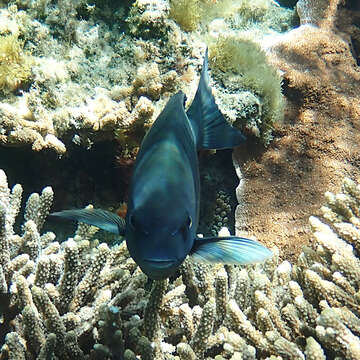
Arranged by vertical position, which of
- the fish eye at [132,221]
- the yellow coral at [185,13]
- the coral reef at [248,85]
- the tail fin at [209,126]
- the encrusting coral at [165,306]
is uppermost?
the yellow coral at [185,13]

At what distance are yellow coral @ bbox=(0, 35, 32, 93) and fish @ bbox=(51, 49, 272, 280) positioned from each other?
219cm

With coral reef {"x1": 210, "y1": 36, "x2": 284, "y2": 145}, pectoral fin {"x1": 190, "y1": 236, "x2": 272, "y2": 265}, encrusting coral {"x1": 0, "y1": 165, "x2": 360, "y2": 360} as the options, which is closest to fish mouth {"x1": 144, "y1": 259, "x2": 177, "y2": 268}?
pectoral fin {"x1": 190, "y1": 236, "x2": 272, "y2": 265}

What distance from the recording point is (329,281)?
9.18 feet

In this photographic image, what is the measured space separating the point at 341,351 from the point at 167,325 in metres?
1.15

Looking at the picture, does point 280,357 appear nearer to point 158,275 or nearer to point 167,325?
point 167,325

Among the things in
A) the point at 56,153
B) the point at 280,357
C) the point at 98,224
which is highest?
the point at 98,224

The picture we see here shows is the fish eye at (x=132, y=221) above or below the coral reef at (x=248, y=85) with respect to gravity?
above

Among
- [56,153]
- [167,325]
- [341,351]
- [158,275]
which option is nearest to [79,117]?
[56,153]

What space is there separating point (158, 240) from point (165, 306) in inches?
56.1

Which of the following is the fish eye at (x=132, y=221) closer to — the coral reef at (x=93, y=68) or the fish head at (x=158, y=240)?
the fish head at (x=158, y=240)

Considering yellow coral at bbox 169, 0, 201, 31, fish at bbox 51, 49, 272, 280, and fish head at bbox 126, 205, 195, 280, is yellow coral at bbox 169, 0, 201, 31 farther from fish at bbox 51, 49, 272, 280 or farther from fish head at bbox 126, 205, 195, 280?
fish head at bbox 126, 205, 195, 280

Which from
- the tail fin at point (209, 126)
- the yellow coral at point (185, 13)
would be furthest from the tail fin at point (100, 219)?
the yellow coral at point (185, 13)

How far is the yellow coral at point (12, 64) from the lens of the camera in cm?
341

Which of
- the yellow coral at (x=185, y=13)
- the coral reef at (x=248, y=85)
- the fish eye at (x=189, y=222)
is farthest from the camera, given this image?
the yellow coral at (x=185, y=13)
